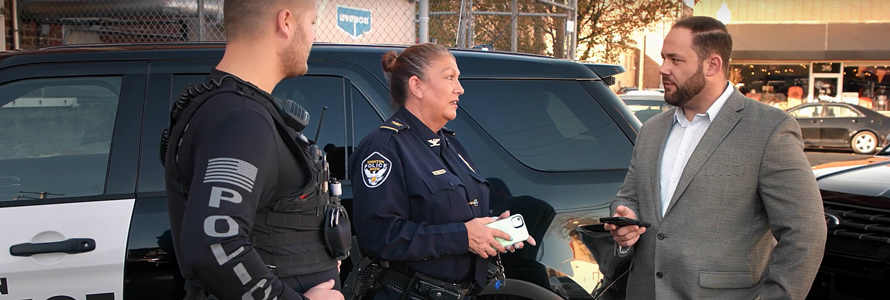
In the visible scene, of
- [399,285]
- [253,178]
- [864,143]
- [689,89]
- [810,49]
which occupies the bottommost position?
[864,143]

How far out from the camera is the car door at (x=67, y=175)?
8.30 ft

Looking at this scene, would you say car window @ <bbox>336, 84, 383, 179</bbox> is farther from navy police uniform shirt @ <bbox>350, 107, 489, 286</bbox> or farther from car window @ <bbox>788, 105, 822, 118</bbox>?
car window @ <bbox>788, 105, 822, 118</bbox>

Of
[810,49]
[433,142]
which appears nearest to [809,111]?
[810,49]

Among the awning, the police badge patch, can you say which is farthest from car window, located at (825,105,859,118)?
the police badge patch

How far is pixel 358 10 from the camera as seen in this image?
673 cm

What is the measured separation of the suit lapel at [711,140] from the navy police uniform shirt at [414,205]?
698mm

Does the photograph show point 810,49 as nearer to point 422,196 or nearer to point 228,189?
point 422,196

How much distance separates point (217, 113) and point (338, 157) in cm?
139

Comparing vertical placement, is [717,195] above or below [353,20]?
below

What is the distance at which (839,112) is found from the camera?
18.0 m

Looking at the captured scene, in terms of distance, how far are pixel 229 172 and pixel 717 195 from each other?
5.15ft

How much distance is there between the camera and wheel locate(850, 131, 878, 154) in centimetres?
1745

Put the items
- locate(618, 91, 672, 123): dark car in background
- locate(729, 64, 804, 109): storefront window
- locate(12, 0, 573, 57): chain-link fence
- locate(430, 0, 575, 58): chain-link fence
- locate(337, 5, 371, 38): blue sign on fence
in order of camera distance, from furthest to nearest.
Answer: locate(729, 64, 804, 109): storefront window, locate(618, 91, 672, 123): dark car in background, locate(430, 0, 575, 58): chain-link fence, locate(12, 0, 573, 57): chain-link fence, locate(337, 5, 371, 38): blue sign on fence

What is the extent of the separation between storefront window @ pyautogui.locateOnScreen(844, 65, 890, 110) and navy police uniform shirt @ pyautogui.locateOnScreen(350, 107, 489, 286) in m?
26.1
